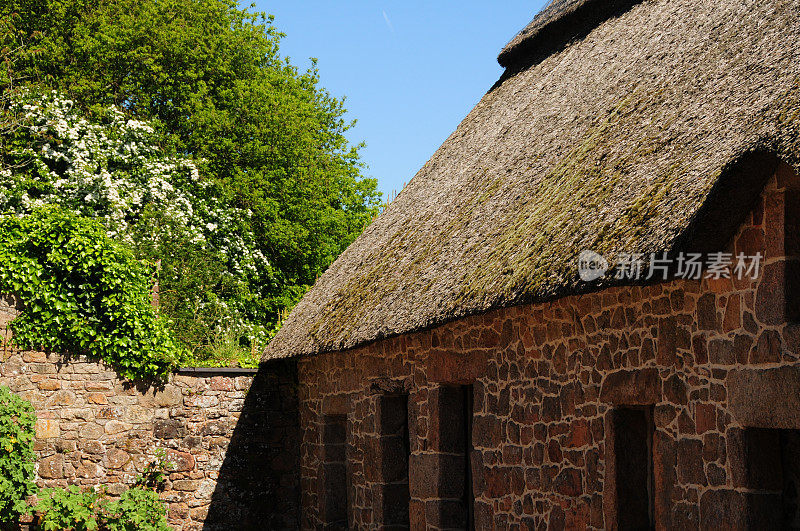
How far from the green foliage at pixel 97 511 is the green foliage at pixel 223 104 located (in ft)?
20.7

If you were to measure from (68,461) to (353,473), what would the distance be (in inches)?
136

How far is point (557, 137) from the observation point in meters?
6.83

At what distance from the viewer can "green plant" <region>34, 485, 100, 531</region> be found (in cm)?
929

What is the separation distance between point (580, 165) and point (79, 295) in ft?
21.7

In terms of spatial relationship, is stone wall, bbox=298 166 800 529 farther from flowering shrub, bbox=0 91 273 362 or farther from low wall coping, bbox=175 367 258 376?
flowering shrub, bbox=0 91 273 362

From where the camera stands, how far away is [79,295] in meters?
9.99

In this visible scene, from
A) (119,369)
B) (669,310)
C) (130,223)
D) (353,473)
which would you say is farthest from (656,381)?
(130,223)

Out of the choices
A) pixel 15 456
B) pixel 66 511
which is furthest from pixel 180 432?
pixel 15 456

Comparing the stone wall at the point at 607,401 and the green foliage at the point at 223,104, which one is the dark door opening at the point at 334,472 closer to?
the stone wall at the point at 607,401

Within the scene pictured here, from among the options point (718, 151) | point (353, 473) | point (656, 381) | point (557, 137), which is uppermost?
point (557, 137)

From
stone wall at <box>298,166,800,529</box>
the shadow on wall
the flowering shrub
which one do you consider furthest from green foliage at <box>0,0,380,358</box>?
stone wall at <box>298,166,800,529</box>

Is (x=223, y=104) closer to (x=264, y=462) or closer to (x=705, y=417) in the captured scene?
(x=264, y=462)

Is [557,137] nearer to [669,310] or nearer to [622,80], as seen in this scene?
[622,80]

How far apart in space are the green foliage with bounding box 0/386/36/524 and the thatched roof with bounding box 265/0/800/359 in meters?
2.97
